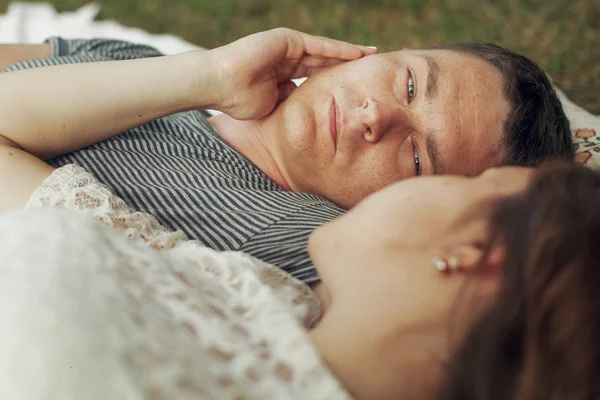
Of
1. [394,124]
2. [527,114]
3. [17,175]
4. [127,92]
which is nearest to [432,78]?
[394,124]

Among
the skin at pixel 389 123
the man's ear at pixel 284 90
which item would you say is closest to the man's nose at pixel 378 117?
the skin at pixel 389 123

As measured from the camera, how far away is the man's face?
1.54 meters

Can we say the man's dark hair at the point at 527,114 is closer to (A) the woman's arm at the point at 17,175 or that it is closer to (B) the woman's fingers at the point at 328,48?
(B) the woman's fingers at the point at 328,48

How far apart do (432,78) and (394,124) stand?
0.17 metres

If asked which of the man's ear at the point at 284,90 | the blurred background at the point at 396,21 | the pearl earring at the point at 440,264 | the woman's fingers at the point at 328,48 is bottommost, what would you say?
the blurred background at the point at 396,21

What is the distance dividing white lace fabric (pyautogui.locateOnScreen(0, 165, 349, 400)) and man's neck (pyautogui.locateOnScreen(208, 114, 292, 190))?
2.38ft

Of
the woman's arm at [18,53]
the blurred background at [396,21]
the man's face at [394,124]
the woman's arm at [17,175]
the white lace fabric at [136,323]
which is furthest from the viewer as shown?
the blurred background at [396,21]

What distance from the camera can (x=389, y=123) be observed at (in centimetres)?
152

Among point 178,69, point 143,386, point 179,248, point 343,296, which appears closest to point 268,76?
point 178,69

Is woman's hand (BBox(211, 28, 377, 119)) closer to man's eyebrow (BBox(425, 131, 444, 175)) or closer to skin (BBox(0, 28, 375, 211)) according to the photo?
skin (BBox(0, 28, 375, 211))

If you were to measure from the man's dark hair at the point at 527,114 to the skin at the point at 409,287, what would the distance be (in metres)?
0.69

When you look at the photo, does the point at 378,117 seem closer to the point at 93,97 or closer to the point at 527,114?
the point at 527,114

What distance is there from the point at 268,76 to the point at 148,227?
662 millimetres

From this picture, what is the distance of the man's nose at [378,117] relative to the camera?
4.91 feet
